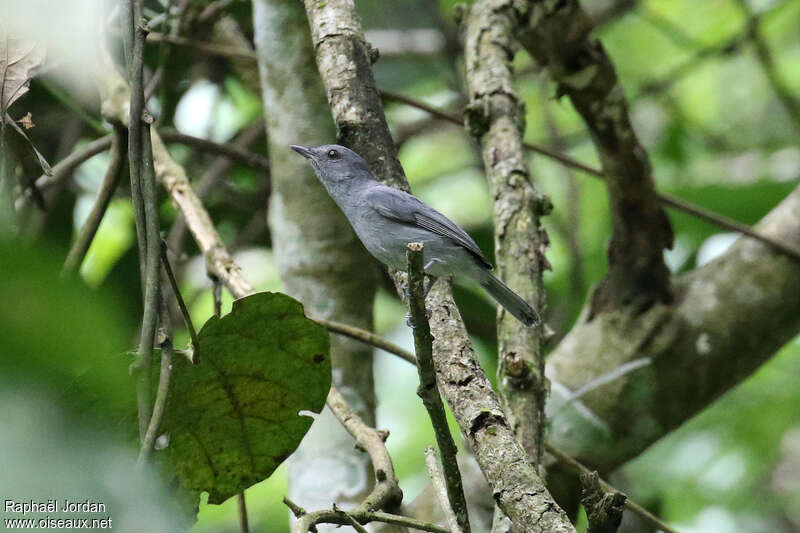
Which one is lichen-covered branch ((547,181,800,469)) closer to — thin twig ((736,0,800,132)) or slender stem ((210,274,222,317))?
slender stem ((210,274,222,317))

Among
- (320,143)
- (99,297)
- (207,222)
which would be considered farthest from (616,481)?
(99,297)

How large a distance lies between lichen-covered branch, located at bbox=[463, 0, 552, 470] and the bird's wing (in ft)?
0.92

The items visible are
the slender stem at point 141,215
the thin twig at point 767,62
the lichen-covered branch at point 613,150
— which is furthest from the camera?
the thin twig at point 767,62

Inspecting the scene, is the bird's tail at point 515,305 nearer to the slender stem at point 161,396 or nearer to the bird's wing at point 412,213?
the bird's wing at point 412,213

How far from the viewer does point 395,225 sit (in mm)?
3162

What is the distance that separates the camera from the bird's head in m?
3.01

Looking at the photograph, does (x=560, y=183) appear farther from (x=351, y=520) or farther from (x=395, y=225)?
(x=351, y=520)

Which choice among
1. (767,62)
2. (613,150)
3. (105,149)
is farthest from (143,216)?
(767,62)

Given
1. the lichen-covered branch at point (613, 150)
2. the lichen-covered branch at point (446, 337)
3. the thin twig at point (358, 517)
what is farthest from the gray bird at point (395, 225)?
the thin twig at point (358, 517)

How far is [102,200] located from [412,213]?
1096 mm

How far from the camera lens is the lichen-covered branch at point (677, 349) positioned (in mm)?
3543

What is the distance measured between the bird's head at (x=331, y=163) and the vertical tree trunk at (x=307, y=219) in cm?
15

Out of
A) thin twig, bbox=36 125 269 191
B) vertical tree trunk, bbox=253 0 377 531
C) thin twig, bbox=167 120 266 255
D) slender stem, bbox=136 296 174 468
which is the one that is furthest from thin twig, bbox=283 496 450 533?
thin twig, bbox=167 120 266 255

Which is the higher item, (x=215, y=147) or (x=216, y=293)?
(x=215, y=147)
